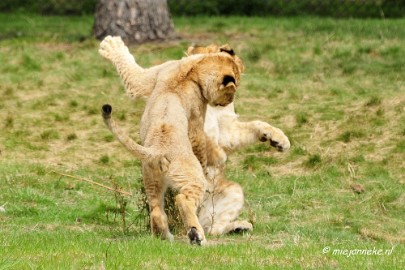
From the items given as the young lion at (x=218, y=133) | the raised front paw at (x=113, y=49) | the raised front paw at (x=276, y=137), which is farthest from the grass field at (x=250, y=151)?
the raised front paw at (x=113, y=49)

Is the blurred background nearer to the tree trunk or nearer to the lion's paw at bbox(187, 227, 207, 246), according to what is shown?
the tree trunk

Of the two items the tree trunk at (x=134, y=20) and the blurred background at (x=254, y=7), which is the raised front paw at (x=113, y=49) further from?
the blurred background at (x=254, y=7)

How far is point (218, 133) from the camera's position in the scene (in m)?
8.30

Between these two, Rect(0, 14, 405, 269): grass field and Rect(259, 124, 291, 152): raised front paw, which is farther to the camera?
Rect(259, 124, 291, 152): raised front paw

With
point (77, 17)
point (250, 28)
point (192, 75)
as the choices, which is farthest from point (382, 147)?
point (77, 17)

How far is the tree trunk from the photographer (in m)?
15.2

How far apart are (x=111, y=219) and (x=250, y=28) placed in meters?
7.91

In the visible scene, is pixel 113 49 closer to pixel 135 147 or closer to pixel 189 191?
pixel 135 147

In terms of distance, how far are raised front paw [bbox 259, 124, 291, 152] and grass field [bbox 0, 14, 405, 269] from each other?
70 cm

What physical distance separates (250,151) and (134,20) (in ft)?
14.0

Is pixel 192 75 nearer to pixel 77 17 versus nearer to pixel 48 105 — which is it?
pixel 48 105

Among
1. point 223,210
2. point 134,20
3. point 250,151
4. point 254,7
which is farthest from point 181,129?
point 254,7

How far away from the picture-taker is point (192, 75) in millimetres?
7648

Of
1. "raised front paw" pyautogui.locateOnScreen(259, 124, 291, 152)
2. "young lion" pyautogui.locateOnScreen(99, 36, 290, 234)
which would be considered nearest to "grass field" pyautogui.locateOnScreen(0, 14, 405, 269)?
"young lion" pyautogui.locateOnScreen(99, 36, 290, 234)
